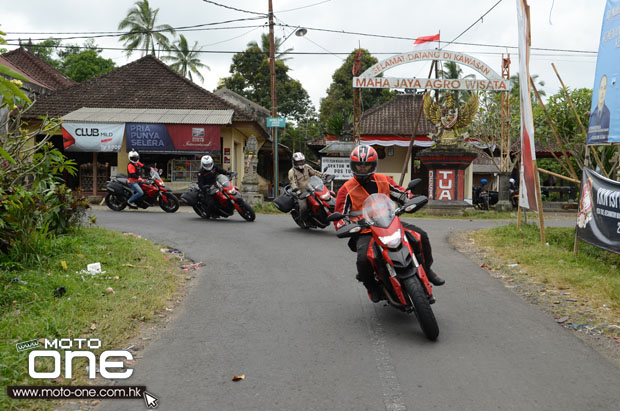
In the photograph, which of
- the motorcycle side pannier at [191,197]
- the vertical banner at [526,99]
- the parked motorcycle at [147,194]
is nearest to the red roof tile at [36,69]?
the parked motorcycle at [147,194]

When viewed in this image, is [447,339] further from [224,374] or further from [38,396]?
[38,396]

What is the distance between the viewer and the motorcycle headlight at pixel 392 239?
496 cm

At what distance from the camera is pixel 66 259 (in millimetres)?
7461

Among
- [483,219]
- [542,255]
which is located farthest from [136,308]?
[483,219]

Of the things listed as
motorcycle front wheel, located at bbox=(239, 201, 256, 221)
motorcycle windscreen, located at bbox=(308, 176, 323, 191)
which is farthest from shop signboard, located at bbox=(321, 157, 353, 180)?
motorcycle windscreen, located at bbox=(308, 176, 323, 191)

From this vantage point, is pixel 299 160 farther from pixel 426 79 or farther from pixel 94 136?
pixel 94 136

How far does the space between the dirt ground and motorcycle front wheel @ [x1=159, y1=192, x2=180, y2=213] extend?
402 inches

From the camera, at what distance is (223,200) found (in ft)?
45.5

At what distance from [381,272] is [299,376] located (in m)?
1.43

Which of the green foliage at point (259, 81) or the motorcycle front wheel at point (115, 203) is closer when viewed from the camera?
the motorcycle front wheel at point (115, 203)

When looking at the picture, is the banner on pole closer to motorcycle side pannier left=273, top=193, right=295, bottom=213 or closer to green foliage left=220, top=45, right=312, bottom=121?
motorcycle side pannier left=273, top=193, right=295, bottom=213

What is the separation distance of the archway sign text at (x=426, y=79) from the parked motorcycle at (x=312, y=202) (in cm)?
593

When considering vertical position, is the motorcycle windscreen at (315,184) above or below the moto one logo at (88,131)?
below

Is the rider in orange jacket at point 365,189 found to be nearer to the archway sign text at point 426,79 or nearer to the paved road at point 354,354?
the paved road at point 354,354
